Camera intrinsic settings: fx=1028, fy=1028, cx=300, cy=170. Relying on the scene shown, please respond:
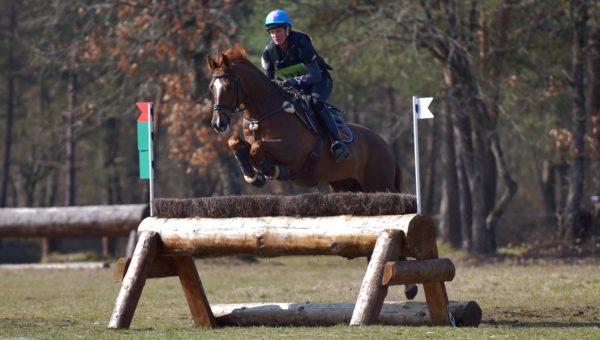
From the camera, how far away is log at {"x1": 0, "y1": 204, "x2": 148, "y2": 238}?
2173 centimetres

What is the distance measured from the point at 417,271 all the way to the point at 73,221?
15194 millimetres

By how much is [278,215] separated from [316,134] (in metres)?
2.14

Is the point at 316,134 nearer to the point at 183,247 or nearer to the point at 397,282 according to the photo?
the point at 183,247

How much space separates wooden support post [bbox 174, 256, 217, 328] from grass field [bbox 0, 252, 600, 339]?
169mm

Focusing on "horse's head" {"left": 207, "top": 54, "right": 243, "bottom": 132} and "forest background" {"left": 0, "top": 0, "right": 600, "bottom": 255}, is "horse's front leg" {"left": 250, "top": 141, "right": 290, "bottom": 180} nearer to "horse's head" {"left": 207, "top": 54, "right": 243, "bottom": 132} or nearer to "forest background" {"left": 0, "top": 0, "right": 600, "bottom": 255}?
"horse's head" {"left": 207, "top": 54, "right": 243, "bottom": 132}

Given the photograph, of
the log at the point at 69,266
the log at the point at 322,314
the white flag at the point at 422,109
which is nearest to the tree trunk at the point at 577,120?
the log at the point at 69,266

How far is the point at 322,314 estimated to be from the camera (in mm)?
9734

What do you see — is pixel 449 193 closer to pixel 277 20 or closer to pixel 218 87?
pixel 277 20

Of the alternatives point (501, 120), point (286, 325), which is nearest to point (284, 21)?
point (286, 325)

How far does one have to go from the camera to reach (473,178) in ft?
74.5

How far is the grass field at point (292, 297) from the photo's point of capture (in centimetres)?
847

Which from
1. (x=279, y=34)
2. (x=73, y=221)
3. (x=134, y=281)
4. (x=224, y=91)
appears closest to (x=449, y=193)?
(x=73, y=221)

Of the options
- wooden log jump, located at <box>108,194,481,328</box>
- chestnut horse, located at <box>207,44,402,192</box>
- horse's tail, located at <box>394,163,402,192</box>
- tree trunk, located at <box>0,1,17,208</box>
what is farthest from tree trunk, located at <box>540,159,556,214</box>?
wooden log jump, located at <box>108,194,481,328</box>

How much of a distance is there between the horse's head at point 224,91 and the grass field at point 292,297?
2005 millimetres
